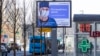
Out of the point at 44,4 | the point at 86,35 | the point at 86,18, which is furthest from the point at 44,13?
the point at 86,18

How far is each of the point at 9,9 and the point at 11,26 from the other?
85.9 inches

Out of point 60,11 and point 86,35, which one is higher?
point 60,11

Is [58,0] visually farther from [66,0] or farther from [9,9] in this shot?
[9,9]

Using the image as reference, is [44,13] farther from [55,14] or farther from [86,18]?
[86,18]

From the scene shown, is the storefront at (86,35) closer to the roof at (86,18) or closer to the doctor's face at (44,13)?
the roof at (86,18)

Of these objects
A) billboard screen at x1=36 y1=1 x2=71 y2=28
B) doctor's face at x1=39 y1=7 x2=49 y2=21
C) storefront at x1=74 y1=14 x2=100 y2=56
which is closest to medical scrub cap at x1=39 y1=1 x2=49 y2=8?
billboard screen at x1=36 y1=1 x2=71 y2=28

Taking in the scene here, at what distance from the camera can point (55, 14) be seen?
35906 mm

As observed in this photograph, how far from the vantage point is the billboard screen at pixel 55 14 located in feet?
116

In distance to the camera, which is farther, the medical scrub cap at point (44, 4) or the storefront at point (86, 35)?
the medical scrub cap at point (44, 4)

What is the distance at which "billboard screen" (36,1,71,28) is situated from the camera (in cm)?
3544

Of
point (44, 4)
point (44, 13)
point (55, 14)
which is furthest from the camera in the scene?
point (55, 14)

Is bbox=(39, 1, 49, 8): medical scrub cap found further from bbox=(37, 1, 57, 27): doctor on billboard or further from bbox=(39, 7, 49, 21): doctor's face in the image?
bbox=(39, 7, 49, 21): doctor's face

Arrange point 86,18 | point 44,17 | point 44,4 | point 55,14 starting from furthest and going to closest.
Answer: point 55,14
point 44,4
point 44,17
point 86,18

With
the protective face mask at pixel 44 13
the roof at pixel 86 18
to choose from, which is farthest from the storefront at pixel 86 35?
the protective face mask at pixel 44 13
